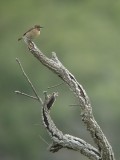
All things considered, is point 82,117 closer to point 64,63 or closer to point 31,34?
point 31,34

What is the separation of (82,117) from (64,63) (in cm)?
341

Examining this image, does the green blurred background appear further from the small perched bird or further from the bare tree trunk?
the bare tree trunk

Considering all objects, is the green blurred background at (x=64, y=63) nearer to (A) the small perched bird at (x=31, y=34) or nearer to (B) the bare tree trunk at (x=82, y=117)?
(A) the small perched bird at (x=31, y=34)

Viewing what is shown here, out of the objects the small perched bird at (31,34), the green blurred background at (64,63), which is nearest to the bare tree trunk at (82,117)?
the small perched bird at (31,34)

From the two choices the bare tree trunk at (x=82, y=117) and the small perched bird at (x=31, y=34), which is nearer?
the bare tree trunk at (x=82, y=117)

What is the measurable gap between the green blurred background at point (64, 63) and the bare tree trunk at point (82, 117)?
2875 millimetres

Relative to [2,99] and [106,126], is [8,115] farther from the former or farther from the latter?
[106,126]

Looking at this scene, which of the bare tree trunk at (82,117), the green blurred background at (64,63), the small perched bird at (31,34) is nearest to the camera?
the bare tree trunk at (82,117)

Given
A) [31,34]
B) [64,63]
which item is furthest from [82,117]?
[64,63]

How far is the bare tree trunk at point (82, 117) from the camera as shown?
3080 millimetres

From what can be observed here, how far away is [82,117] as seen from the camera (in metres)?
3.10

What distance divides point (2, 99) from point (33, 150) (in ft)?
2.37

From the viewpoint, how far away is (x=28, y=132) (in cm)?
635

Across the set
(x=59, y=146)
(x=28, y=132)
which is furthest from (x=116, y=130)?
(x=59, y=146)
